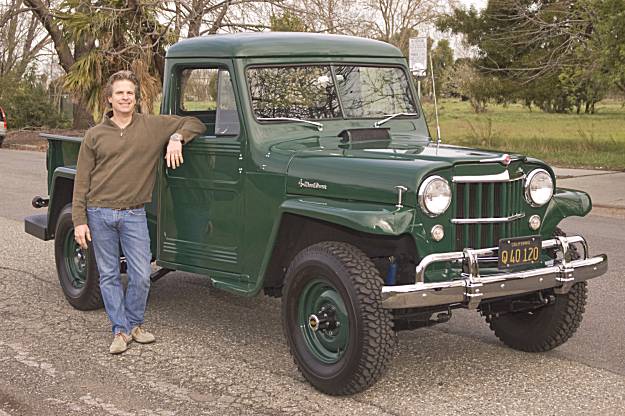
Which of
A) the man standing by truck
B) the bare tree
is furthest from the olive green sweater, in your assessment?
the bare tree

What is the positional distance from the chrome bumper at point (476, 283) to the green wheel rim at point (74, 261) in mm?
2988

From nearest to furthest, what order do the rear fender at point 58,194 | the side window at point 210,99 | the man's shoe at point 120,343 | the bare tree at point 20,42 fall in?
1. the man's shoe at point 120,343
2. the side window at point 210,99
3. the rear fender at point 58,194
4. the bare tree at point 20,42

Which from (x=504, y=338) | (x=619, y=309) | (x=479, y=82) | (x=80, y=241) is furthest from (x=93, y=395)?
(x=479, y=82)

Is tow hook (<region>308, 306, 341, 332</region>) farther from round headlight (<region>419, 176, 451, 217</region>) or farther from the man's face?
the man's face

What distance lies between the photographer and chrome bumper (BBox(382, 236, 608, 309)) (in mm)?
4371

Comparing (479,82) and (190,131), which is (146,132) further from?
(479,82)

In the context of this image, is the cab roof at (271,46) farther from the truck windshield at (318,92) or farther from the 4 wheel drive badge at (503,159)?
the 4 wheel drive badge at (503,159)

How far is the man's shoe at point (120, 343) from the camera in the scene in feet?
17.8

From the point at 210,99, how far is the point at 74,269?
180 cm

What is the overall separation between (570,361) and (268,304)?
2316 mm

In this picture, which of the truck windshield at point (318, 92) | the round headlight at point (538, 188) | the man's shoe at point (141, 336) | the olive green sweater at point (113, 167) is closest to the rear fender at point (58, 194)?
the olive green sweater at point (113, 167)

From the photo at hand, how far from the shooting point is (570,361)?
17.4 feet

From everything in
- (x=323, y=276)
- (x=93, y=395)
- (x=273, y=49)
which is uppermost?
(x=273, y=49)

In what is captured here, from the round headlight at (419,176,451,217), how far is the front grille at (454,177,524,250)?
0.36ft
